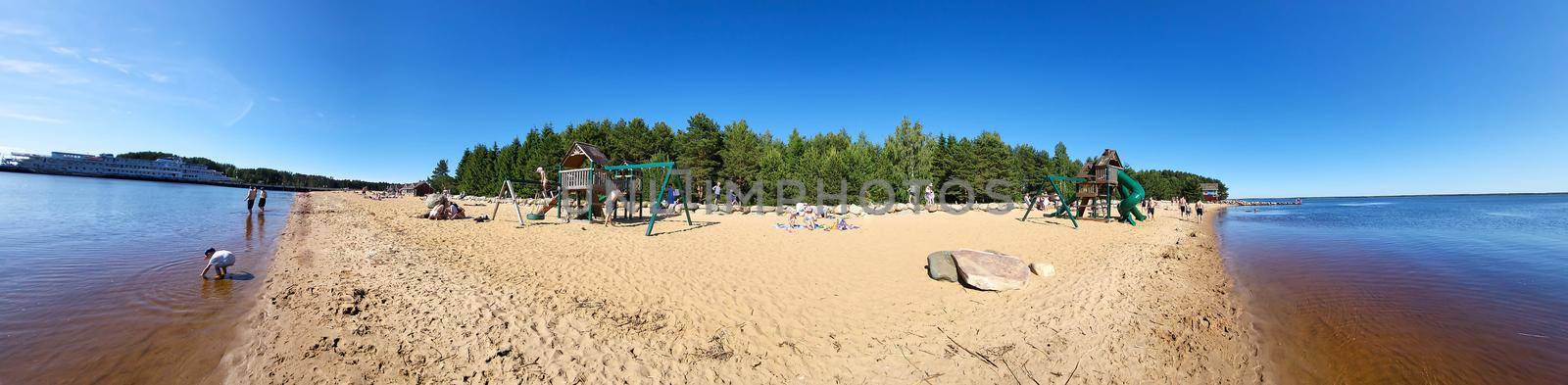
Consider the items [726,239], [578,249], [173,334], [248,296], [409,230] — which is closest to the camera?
[173,334]

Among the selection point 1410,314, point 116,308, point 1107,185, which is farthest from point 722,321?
point 1107,185

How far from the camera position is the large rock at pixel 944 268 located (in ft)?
26.6

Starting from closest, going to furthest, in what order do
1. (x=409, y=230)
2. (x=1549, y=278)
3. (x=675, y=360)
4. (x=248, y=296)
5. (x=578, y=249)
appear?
(x=675, y=360)
(x=248, y=296)
(x=1549, y=278)
(x=578, y=249)
(x=409, y=230)

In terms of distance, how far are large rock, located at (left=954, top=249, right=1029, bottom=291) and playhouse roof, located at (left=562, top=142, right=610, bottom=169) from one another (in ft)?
45.7

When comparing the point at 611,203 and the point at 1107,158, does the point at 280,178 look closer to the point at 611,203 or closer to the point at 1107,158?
the point at 611,203

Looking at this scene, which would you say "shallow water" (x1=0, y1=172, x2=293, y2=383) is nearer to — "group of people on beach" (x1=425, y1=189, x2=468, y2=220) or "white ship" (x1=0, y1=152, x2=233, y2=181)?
"group of people on beach" (x1=425, y1=189, x2=468, y2=220)

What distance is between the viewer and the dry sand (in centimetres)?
463

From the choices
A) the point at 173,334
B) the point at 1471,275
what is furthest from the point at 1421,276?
the point at 173,334

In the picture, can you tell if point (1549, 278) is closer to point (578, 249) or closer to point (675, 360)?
point (675, 360)

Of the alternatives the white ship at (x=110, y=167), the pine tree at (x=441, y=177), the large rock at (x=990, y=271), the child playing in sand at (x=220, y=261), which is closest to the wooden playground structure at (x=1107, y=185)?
the large rock at (x=990, y=271)

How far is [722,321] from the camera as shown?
596cm

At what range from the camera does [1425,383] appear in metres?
4.98

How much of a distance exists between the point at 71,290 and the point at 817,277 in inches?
483

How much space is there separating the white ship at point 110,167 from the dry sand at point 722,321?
198592mm
